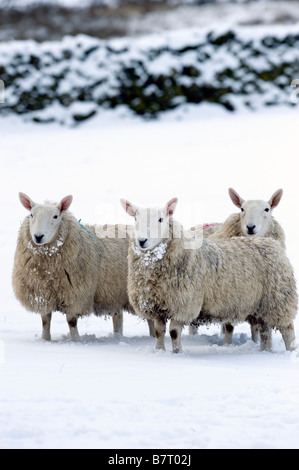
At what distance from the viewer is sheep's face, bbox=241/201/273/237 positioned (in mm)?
7641

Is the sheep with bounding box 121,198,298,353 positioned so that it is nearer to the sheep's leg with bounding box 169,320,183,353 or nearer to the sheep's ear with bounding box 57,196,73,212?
the sheep's leg with bounding box 169,320,183,353

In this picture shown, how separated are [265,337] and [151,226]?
1522 mm

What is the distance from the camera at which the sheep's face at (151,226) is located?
6.48m

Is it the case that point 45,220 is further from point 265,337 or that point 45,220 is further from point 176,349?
point 265,337

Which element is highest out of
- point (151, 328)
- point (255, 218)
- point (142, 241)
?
point (255, 218)

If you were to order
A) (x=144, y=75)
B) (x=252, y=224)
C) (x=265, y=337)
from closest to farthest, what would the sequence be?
(x=265, y=337) < (x=252, y=224) < (x=144, y=75)

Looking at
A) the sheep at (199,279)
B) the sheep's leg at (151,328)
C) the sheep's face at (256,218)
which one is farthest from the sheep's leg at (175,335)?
the sheep's face at (256,218)

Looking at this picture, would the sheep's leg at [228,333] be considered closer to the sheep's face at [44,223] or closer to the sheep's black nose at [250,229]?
the sheep's black nose at [250,229]

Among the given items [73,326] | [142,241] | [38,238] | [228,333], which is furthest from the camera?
[228,333]

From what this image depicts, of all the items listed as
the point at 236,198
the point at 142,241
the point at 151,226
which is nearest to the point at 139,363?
the point at 142,241

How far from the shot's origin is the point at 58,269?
720cm

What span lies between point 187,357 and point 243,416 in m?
1.70

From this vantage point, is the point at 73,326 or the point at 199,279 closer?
the point at 199,279
